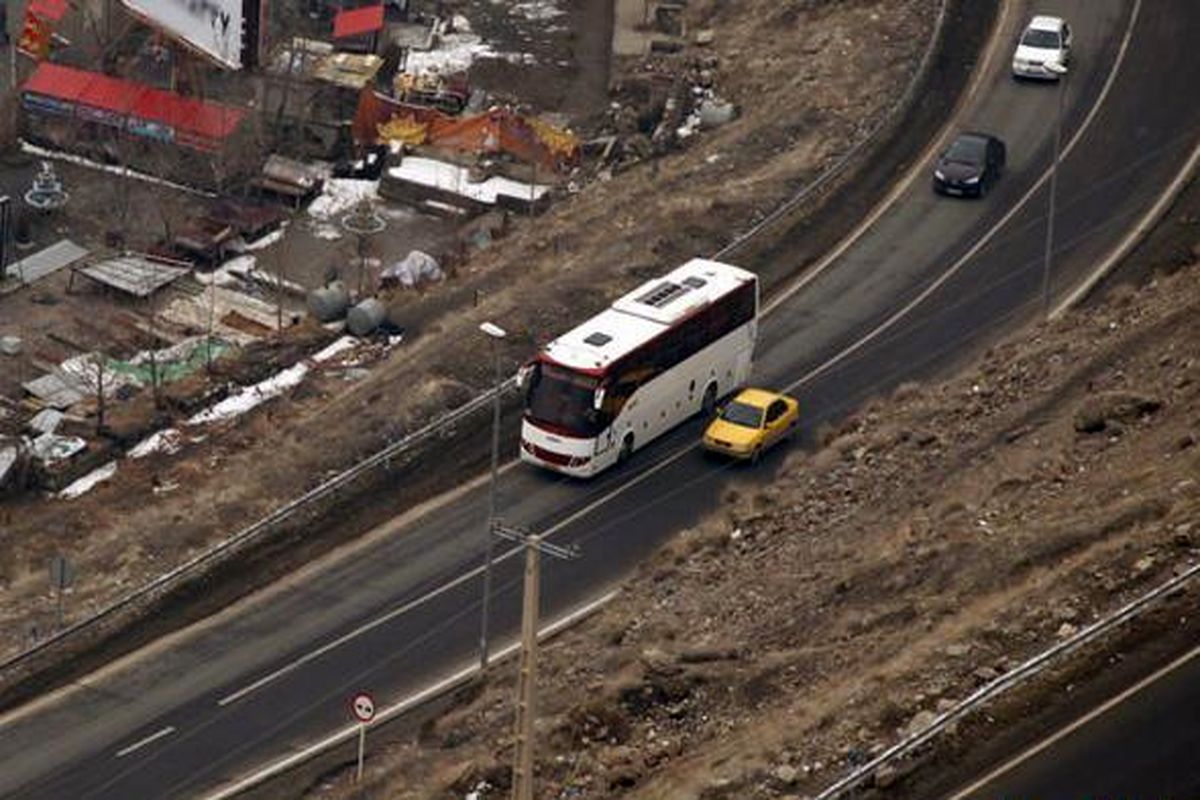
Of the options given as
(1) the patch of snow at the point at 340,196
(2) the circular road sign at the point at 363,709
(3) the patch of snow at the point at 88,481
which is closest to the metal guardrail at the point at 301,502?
(3) the patch of snow at the point at 88,481

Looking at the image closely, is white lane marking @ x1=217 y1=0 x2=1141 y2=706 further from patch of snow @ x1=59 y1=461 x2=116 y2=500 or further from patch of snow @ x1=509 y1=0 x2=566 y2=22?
patch of snow @ x1=509 y1=0 x2=566 y2=22

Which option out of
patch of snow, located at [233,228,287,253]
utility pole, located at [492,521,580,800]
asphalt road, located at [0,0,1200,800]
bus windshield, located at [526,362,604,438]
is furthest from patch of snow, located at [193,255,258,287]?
utility pole, located at [492,521,580,800]

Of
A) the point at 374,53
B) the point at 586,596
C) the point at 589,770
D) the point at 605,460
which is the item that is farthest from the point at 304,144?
the point at 589,770

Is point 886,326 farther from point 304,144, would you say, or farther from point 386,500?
point 304,144

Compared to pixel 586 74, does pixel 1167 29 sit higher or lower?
higher

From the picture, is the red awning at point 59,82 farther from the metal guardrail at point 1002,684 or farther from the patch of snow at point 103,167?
the metal guardrail at point 1002,684
